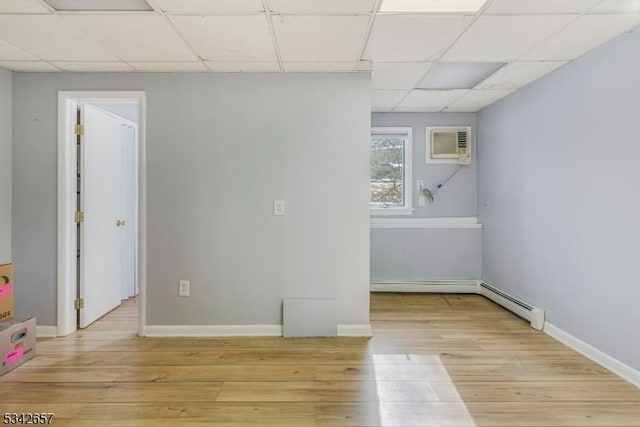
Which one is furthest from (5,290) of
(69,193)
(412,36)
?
(412,36)

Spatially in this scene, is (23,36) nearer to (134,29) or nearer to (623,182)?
(134,29)

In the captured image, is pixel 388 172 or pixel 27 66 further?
pixel 388 172

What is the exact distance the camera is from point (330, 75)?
300cm

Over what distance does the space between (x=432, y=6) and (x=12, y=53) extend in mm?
3006

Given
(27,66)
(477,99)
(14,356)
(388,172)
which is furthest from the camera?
(388,172)

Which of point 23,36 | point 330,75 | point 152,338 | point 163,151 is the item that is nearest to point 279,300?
point 152,338

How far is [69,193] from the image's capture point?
3064 millimetres

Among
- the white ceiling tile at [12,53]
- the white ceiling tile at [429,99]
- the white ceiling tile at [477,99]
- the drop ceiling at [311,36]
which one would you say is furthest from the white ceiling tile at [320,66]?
the white ceiling tile at [12,53]

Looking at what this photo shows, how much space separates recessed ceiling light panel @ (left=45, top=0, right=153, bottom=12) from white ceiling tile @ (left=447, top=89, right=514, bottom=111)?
3.07 meters

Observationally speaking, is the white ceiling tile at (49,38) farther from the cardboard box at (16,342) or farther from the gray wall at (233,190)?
the cardboard box at (16,342)

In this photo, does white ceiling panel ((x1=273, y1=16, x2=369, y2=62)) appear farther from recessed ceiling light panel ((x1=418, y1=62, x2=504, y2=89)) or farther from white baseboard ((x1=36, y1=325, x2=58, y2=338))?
white baseboard ((x1=36, y1=325, x2=58, y2=338))

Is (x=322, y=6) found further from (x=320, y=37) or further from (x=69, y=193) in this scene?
(x=69, y=193)

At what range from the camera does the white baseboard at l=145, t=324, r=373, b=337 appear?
302 cm

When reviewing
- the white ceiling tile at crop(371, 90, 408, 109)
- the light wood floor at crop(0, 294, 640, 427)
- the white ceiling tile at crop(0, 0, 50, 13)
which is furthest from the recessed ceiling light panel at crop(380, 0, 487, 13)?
the light wood floor at crop(0, 294, 640, 427)
